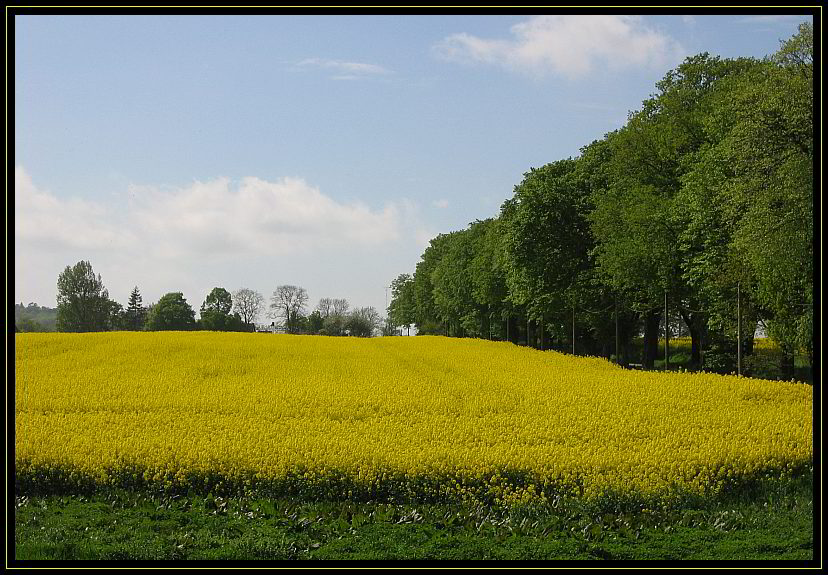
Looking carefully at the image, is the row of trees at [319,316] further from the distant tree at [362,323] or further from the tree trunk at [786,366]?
the tree trunk at [786,366]

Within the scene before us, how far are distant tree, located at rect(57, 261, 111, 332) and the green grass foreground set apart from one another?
7929 millimetres

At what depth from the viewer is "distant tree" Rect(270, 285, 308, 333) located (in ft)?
152

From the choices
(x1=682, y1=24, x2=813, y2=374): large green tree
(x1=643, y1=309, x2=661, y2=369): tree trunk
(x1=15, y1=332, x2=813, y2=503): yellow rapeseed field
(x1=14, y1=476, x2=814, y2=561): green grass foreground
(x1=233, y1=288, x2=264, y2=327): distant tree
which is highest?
(x1=682, y1=24, x2=813, y2=374): large green tree

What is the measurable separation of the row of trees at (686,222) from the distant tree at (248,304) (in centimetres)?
1230

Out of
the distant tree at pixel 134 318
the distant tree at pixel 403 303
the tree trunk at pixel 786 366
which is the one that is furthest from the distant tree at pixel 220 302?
the distant tree at pixel 403 303

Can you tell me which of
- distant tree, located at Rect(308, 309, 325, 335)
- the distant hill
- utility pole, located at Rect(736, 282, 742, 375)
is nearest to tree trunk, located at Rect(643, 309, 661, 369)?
utility pole, located at Rect(736, 282, 742, 375)

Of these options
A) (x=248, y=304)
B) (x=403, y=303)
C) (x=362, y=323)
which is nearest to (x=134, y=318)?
(x=248, y=304)

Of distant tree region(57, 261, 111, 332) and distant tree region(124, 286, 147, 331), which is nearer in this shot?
distant tree region(57, 261, 111, 332)

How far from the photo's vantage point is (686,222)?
31.4m

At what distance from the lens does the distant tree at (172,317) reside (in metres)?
35.8

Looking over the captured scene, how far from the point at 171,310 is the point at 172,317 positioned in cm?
30

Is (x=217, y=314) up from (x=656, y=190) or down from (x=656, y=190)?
down

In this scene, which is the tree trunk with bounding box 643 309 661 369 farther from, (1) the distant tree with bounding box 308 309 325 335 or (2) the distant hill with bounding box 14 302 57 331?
(1) the distant tree with bounding box 308 309 325 335

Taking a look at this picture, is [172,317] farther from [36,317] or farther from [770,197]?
[770,197]
